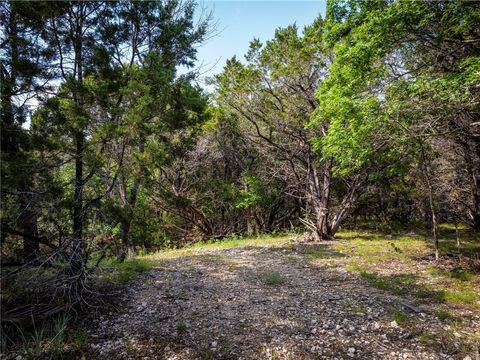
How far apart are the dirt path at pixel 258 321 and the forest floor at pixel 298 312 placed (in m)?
0.02

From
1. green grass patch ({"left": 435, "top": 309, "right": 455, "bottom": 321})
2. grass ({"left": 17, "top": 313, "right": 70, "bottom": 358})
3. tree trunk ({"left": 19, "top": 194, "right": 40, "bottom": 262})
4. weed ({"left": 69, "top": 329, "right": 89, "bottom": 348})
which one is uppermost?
tree trunk ({"left": 19, "top": 194, "right": 40, "bottom": 262})

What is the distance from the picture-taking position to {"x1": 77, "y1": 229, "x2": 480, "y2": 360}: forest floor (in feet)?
12.3

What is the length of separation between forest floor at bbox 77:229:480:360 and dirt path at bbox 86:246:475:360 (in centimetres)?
2

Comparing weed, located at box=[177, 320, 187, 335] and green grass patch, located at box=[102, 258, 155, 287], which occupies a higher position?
green grass patch, located at box=[102, 258, 155, 287]

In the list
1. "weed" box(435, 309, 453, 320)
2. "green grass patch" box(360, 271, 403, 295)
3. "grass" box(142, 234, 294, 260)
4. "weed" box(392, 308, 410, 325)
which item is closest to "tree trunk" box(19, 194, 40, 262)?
"grass" box(142, 234, 294, 260)

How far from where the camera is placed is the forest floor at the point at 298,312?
3754mm

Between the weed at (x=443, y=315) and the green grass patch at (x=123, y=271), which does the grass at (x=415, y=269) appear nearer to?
the weed at (x=443, y=315)

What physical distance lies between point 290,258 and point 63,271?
21.3 feet

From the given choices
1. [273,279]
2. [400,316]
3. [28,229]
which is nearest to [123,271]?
[28,229]

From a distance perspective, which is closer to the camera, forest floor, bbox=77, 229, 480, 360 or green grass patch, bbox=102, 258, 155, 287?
forest floor, bbox=77, 229, 480, 360

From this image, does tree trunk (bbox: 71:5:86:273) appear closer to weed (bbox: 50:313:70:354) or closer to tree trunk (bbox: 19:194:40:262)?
tree trunk (bbox: 19:194:40:262)

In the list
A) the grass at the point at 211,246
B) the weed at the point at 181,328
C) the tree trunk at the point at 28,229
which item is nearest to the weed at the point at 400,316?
the weed at the point at 181,328

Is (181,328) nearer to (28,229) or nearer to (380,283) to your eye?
(28,229)

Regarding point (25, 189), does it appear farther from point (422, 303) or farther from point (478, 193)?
point (478, 193)
